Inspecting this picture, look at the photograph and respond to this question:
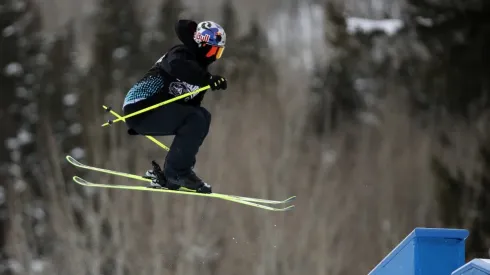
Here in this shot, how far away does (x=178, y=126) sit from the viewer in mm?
4363

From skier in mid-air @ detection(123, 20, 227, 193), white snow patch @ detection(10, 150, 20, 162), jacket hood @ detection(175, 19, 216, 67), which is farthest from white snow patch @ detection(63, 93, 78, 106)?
jacket hood @ detection(175, 19, 216, 67)

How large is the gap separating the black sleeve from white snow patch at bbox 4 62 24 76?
6572mm

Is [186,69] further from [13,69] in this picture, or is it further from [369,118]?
[13,69]

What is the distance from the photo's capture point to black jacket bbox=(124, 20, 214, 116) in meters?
4.14

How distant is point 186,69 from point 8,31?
6980 mm

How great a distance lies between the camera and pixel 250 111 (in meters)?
9.76

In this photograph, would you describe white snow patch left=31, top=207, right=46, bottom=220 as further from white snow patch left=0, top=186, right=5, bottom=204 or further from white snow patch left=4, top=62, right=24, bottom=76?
white snow patch left=4, top=62, right=24, bottom=76

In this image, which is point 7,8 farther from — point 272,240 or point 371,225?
point 371,225

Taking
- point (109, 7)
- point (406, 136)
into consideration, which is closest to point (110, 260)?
point (109, 7)

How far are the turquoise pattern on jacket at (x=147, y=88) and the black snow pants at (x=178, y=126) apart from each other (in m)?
0.09

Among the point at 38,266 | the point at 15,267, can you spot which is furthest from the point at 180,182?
the point at 15,267

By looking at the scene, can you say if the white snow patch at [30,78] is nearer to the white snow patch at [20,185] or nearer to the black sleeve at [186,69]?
the white snow patch at [20,185]

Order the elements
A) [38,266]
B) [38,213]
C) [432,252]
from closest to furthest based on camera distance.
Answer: [432,252] < [38,266] < [38,213]

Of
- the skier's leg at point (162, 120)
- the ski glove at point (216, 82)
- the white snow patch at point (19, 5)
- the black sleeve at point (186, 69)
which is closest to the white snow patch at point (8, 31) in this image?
the white snow patch at point (19, 5)
